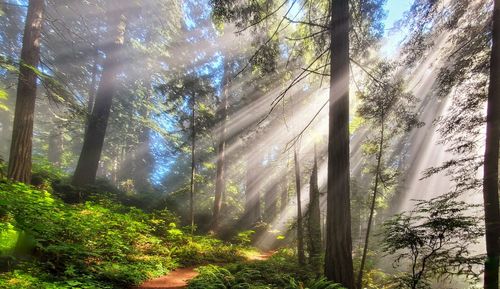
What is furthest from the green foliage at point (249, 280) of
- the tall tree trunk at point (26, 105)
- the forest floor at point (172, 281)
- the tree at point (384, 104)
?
the tall tree trunk at point (26, 105)

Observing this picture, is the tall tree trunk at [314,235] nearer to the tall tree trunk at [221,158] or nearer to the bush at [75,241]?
the bush at [75,241]

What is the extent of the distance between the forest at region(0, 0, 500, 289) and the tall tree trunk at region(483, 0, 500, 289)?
0.10 feet

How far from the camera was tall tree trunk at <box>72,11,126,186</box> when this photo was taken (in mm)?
12633

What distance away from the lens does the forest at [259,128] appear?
6.20m

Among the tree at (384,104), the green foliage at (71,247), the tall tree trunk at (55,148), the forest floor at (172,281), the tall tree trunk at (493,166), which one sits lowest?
the forest floor at (172,281)

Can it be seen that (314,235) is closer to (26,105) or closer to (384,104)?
(384,104)

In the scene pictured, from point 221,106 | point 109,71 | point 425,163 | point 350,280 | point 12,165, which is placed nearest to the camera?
point 350,280

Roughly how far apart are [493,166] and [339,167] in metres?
3.77

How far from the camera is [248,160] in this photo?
68.4 ft

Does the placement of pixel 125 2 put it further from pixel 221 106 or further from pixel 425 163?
pixel 425 163

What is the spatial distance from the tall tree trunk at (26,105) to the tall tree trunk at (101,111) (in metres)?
3.45

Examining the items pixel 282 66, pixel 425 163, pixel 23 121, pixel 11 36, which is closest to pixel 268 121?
pixel 282 66

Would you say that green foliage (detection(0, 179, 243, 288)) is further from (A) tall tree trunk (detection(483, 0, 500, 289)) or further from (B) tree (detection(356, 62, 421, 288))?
(A) tall tree trunk (detection(483, 0, 500, 289))

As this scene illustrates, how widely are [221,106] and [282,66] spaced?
4908 mm
